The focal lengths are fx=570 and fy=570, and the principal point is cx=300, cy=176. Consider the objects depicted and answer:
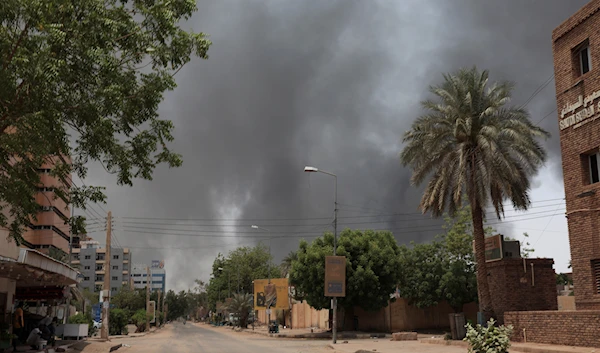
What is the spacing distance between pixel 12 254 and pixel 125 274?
598 feet

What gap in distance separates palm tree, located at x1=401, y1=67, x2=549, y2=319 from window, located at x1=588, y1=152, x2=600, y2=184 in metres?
4.31

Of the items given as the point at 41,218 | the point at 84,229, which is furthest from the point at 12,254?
the point at 41,218

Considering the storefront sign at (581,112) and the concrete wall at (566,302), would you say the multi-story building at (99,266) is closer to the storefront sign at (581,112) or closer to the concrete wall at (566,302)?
the concrete wall at (566,302)

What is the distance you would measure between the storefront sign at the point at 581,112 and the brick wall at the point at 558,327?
7918mm

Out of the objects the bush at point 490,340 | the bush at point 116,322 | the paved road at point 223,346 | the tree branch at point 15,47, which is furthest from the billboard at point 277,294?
the tree branch at point 15,47

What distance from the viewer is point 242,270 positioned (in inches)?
4173

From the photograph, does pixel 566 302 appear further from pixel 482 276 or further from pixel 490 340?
pixel 490 340

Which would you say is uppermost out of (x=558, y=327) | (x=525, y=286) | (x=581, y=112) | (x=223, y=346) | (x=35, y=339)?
(x=581, y=112)

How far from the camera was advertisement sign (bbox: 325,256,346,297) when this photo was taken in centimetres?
3444

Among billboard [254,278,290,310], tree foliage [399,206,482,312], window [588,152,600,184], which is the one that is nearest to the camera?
window [588,152,600,184]

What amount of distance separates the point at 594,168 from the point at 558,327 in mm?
6847

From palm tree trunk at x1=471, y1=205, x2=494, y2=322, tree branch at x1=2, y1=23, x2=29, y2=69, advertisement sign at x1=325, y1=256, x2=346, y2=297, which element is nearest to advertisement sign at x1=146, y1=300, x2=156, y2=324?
advertisement sign at x1=325, y1=256, x2=346, y2=297

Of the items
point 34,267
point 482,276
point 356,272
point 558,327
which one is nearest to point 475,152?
point 482,276

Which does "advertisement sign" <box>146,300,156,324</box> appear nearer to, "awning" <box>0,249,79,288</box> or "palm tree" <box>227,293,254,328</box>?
"palm tree" <box>227,293,254,328</box>
